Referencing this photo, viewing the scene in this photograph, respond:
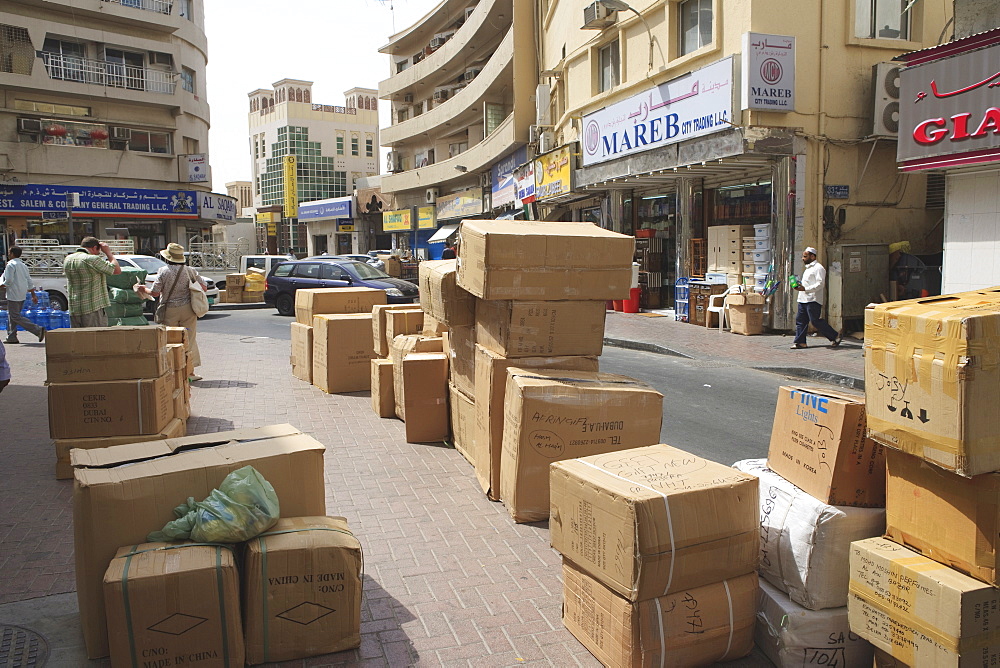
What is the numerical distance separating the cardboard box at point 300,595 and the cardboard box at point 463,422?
2.73 m

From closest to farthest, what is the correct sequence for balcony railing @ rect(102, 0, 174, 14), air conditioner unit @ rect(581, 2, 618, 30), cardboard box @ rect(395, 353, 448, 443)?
1. cardboard box @ rect(395, 353, 448, 443)
2. air conditioner unit @ rect(581, 2, 618, 30)
3. balcony railing @ rect(102, 0, 174, 14)

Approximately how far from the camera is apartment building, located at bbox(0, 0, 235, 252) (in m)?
34.1

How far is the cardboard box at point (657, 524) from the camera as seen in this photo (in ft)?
10.2

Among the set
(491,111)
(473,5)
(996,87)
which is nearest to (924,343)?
(996,87)

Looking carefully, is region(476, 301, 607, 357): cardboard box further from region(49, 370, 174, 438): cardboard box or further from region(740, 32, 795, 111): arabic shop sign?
region(740, 32, 795, 111): arabic shop sign

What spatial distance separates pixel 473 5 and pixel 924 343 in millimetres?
38981

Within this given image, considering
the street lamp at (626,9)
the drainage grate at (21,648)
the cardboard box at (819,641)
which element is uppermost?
the street lamp at (626,9)

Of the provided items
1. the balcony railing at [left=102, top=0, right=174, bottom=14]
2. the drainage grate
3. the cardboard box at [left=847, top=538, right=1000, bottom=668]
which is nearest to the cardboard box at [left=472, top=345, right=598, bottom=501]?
the cardboard box at [left=847, top=538, right=1000, bottom=668]

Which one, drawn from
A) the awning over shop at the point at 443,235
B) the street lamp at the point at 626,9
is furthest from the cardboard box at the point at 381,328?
the awning over shop at the point at 443,235

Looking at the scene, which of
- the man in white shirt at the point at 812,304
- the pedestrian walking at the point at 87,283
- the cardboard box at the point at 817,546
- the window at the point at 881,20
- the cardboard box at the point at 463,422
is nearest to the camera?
the cardboard box at the point at 817,546

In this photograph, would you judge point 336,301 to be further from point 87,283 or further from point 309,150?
point 309,150

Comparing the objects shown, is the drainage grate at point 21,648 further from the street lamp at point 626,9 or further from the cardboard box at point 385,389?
the street lamp at point 626,9

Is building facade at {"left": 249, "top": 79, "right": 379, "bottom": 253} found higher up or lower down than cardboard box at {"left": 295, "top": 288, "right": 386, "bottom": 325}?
higher up

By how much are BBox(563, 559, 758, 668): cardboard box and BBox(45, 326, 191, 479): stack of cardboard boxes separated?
4.05 metres
